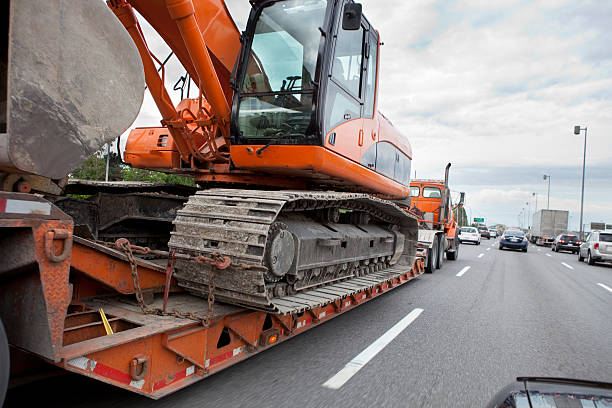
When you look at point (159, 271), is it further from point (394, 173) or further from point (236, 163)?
point (394, 173)

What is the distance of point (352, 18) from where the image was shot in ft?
14.2

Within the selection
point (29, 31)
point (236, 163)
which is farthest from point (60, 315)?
point (236, 163)

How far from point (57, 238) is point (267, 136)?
9.26 feet

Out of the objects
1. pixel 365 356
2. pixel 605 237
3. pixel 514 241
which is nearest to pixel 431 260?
pixel 365 356

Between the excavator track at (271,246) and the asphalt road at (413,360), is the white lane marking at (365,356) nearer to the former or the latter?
the asphalt road at (413,360)

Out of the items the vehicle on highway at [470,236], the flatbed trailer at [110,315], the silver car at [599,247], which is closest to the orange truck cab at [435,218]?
the silver car at [599,247]

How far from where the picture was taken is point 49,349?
7.11 feet

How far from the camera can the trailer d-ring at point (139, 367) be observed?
8.81 ft

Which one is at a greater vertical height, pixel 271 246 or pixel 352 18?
pixel 352 18

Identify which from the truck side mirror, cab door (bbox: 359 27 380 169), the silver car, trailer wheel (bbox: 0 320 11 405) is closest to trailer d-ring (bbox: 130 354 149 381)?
trailer wheel (bbox: 0 320 11 405)

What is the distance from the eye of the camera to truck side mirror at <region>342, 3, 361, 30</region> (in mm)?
4312

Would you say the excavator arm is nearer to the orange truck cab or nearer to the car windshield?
the orange truck cab

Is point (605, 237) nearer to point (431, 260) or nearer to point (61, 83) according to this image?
point (431, 260)

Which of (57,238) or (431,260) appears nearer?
(57,238)
